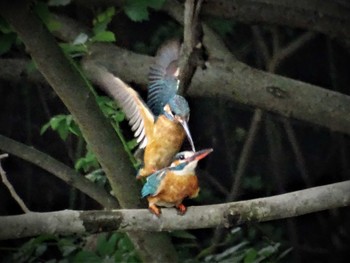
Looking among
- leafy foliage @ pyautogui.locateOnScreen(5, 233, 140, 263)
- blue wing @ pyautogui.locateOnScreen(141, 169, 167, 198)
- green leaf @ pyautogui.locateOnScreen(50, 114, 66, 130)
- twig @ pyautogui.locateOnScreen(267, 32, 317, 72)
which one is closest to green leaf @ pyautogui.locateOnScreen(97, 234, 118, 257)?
leafy foliage @ pyautogui.locateOnScreen(5, 233, 140, 263)

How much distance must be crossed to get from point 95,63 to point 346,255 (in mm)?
909

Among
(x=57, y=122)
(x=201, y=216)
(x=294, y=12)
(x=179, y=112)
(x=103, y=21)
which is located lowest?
(x=201, y=216)

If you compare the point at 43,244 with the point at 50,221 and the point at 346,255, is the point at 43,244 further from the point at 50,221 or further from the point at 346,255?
the point at 346,255

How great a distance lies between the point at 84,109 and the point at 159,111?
0.13 m

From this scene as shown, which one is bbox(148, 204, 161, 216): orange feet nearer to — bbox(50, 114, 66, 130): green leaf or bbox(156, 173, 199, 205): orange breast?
bbox(156, 173, 199, 205): orange breast

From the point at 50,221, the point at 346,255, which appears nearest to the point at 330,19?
the point at 346,255

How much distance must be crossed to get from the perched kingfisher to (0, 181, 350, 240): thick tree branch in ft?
0.23

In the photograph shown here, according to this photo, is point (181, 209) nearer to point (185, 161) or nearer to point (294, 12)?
point (185, 161)

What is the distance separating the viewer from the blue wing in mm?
961

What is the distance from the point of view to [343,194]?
99 centimetres

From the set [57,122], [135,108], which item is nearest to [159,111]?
[135,108]

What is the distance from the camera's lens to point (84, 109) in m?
1.10

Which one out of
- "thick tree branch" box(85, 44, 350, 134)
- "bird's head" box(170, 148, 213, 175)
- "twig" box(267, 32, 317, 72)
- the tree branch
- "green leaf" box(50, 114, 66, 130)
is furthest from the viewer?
"twig" box(267, 32, 317, 72)

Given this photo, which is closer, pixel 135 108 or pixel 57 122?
pixel 135 108
